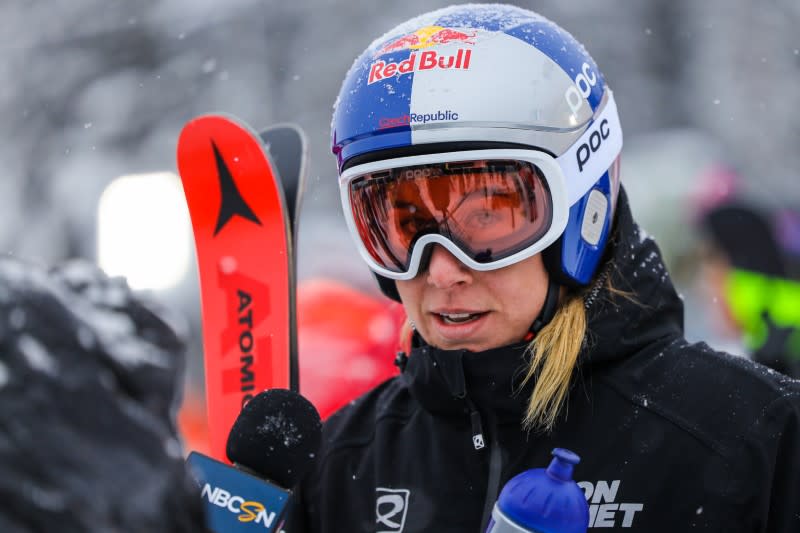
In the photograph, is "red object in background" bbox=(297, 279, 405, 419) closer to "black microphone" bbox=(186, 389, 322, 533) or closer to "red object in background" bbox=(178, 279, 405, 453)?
"red object in background" bbox=(178, 279, 405, 453)

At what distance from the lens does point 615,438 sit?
6.20 ft

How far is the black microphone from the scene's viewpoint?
4.28ft

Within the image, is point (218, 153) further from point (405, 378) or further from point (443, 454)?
point (443, 454)

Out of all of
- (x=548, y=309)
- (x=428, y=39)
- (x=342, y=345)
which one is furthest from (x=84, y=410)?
(x=342, y=345)

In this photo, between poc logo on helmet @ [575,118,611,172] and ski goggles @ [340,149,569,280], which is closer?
ski goggles @ [340,149,569,280]

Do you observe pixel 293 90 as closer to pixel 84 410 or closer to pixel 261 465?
pixel 261 465

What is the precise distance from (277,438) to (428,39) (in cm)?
103

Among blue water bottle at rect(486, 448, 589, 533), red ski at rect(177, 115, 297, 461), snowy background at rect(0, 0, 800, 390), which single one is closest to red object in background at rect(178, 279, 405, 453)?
red ski at rect(177, 115, 297, 461)

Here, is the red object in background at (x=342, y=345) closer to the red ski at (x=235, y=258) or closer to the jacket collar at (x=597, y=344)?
the red ski at (x=235, y=258)

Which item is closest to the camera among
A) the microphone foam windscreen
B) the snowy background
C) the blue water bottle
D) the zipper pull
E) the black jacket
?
the blue water bottle

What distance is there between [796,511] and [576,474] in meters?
0.40

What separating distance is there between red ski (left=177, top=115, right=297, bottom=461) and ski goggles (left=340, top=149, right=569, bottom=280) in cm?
59

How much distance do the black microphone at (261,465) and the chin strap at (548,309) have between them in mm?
634

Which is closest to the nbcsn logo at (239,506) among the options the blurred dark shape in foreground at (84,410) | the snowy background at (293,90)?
the blurred dark shape in foreground at (84,410)
